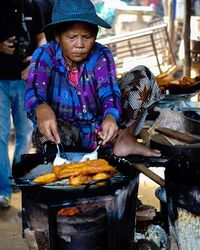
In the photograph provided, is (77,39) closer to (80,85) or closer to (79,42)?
(79,42)

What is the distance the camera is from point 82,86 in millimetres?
3979

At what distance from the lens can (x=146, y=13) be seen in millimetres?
18375

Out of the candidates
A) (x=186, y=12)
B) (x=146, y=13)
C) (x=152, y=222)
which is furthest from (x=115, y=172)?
(x=146, y=13)

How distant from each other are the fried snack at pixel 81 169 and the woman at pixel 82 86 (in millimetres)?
568

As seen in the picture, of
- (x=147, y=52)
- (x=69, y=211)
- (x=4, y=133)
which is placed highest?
(x=69, y=211)

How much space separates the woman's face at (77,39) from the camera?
3562 millimetres

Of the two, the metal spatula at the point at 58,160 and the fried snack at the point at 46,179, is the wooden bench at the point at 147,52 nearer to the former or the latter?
the metal spatula at the point at 58,160

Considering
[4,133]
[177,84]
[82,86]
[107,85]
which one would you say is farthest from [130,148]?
[177,84]

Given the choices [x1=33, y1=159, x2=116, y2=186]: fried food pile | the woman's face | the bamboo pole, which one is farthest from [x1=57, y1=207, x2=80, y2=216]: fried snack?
the bamboo pole

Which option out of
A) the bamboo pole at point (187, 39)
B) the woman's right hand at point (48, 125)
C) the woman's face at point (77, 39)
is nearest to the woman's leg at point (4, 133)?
the woman's face at point (77, 39)

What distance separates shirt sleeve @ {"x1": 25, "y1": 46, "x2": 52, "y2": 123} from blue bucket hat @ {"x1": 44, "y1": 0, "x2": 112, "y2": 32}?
258mm

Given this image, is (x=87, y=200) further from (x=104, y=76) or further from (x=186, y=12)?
(x=186, y=12)

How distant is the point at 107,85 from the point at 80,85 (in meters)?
0.25

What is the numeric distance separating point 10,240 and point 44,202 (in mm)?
1753
